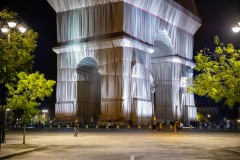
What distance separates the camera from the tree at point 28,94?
2812 cm

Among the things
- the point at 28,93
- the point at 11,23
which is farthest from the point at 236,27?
the point at 28,93

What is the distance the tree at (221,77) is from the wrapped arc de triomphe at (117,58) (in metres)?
36.0

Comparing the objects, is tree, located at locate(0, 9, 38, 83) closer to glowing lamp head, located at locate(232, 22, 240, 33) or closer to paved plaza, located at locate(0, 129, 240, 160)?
paved plaza, located at locate(0, 129, 240, 160)

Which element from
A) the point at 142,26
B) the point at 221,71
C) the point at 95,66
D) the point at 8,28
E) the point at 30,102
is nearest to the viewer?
the point at 8,28

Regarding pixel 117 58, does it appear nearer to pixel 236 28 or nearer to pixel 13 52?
pixel 13 52

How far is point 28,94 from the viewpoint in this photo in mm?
29062

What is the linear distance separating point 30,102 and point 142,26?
130ft

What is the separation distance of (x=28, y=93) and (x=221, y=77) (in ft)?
42.8

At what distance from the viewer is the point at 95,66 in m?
69.8

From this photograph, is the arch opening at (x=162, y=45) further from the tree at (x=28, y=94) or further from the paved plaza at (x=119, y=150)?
the paved plaza at (x=119, y=150)

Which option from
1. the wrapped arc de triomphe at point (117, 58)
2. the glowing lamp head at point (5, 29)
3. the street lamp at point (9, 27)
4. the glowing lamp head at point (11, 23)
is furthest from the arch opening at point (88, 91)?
the glowing lamp head at point (11, 23)

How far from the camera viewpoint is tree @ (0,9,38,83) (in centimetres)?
1924

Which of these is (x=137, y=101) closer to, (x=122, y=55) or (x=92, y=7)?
(x=122, y=55)

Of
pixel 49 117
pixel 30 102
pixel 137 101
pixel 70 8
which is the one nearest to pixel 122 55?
pixel 137 101
